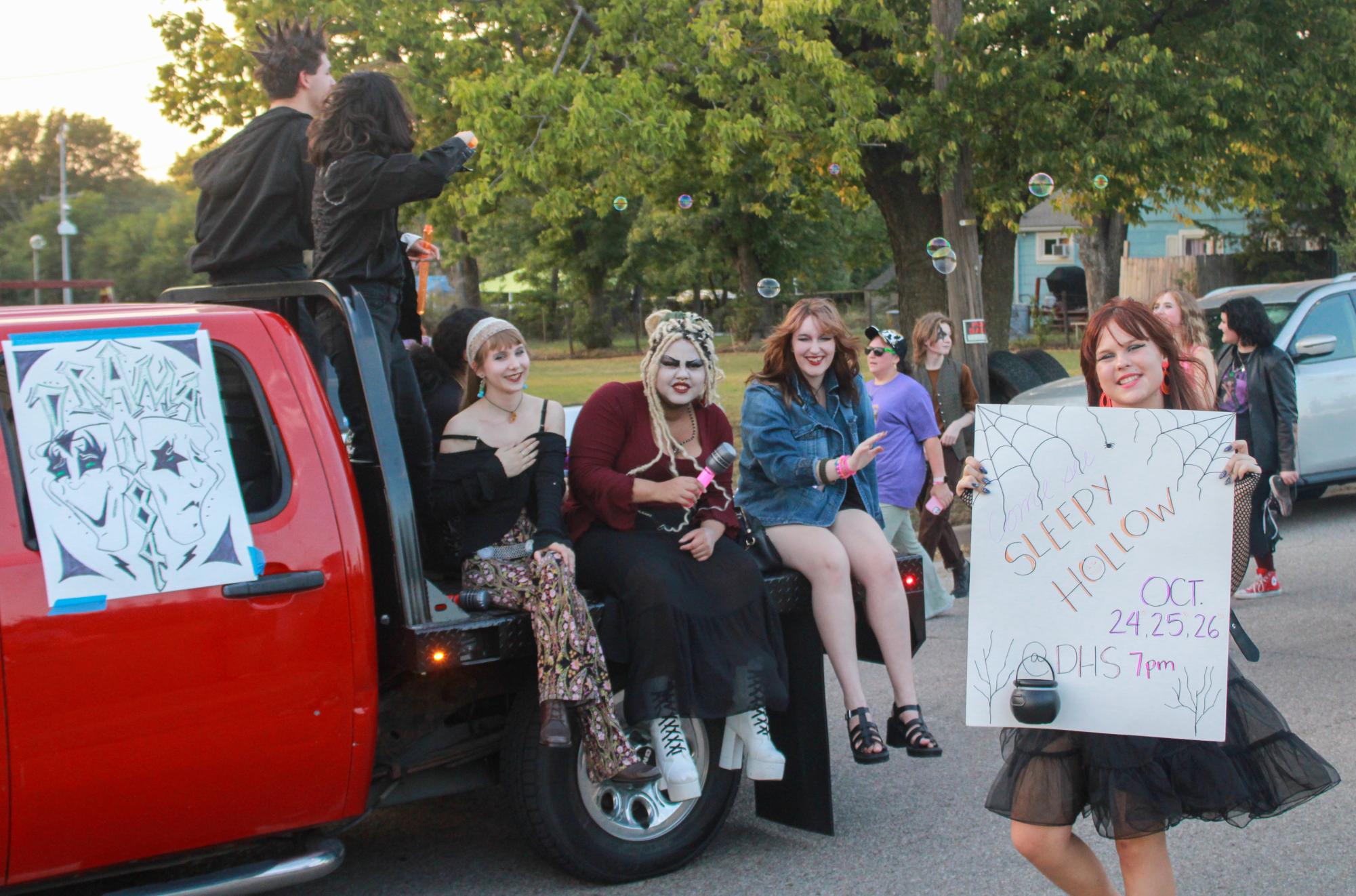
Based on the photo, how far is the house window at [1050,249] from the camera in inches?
2248

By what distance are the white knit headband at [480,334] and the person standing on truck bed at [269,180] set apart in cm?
70

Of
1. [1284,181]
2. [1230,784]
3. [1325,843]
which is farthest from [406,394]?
[1284,181]

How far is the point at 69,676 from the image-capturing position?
325 cm

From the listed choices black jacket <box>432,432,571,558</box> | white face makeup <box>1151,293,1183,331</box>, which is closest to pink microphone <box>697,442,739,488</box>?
black jacket <box>432,432,571,558</box>

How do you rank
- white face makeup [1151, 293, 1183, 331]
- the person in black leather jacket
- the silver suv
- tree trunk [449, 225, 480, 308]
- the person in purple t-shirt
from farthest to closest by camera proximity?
tree trunk [449, 225, 480, 308], the silver suv, the person in black leather jacket, the person in purple t-shirt, white face makeup [1151, 293, 1183, 331]

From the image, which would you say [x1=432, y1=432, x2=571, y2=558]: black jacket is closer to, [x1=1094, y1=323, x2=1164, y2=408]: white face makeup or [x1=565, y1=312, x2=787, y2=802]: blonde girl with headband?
[x1=565, y1=312, x2=787, y2=802]: blonde girl with headband

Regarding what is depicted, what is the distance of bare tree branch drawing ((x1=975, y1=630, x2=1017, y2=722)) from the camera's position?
3.17 m

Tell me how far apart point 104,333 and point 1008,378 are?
34.2 feet

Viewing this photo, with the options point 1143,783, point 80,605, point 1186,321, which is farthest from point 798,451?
point 1186,321

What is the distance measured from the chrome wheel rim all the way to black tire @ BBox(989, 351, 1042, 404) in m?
8.83

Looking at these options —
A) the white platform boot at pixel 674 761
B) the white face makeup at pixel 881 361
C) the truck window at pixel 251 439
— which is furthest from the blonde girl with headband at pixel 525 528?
the white face makeup at pixel 881 361

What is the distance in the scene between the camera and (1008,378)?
507 inches

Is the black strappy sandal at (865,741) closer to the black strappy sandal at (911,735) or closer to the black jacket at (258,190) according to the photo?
the black strappy sandal at (911,735)

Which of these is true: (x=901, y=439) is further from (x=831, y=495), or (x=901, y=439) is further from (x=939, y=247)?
(x=939, y=247)
